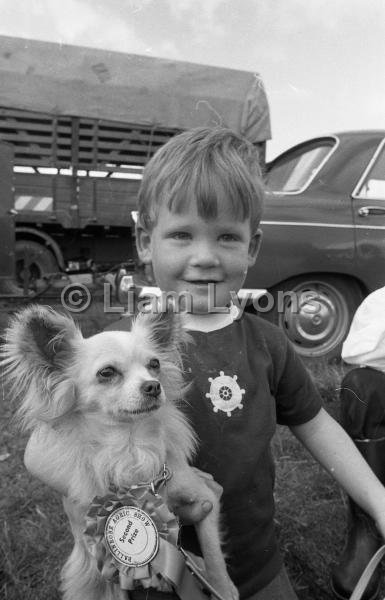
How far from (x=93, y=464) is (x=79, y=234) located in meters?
8.31

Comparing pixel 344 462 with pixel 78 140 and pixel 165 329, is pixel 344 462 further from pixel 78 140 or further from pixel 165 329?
pixel 78 140

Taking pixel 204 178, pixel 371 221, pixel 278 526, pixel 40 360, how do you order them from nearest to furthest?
pixel 40 360
pixel 204 178
pixel 278 526
pixel 371 221

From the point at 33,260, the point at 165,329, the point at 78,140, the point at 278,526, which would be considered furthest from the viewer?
the point at 78,140

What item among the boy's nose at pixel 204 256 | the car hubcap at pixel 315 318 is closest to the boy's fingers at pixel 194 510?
the boy's nose at pixel 204 256

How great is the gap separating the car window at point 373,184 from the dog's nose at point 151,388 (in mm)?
4310

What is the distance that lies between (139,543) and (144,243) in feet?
3.08

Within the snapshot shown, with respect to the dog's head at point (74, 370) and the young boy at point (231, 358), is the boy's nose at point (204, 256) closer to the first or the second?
the young boy at point (231, 358)

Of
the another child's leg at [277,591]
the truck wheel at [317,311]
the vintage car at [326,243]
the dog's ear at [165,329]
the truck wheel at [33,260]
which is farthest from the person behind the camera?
the truck wheel at [33,260]

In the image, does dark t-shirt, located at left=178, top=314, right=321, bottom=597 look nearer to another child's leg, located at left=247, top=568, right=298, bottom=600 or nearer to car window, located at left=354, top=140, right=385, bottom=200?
another child's leg, located at left=247, top=568, right=298, bottom=600

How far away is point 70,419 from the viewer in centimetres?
143

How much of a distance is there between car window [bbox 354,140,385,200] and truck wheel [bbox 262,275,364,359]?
794 mm

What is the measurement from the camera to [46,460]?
4.70ft

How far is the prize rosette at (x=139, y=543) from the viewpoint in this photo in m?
1.26

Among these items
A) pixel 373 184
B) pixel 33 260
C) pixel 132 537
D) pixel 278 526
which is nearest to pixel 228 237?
pixel 132 537
